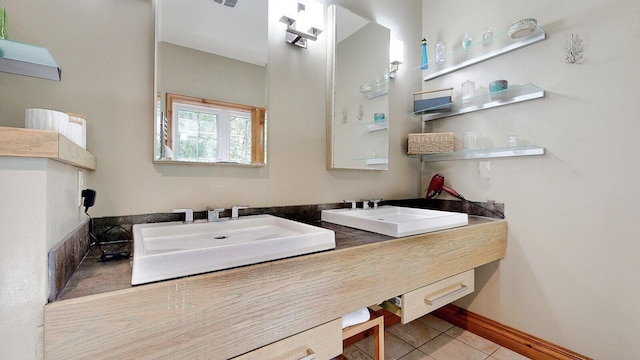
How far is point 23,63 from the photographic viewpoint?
34.6 inches

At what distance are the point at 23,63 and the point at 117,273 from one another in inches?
29.9

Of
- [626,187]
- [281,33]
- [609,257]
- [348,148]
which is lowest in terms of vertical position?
[609,257]

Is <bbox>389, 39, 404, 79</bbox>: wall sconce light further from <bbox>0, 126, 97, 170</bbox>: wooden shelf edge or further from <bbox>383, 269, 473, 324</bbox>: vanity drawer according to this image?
<bbox>0, 126, 97, 170</bbox>: wooden shelf edge

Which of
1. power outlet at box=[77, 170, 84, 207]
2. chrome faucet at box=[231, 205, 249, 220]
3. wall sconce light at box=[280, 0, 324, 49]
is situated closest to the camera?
→ power outlet at box=[77, 170, 84, 207]

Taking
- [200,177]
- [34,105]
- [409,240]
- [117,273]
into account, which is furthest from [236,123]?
[409,240]

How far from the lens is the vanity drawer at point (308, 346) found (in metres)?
0.83

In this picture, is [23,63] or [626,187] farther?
[626,187]

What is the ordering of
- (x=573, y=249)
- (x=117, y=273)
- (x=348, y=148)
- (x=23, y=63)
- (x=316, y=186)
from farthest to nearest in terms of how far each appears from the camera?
(x=348, y=148), (x=316, y=186), (x=573, y=249), (x=23, y=63), (x=117, y=273)

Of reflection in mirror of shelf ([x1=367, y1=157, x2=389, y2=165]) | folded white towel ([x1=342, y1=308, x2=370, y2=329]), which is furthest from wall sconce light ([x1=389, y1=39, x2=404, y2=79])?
folded white towel ([x1=342, y1=308, x2=370, y2=329])

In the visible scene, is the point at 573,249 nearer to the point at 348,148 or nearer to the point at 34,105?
the point at 348,148

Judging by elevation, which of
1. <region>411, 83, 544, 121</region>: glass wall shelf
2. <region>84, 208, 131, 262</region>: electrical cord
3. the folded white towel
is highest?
<region>411, 83, 544, 121</region>: glass wall shelf

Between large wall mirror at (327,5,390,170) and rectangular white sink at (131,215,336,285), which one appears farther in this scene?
large wall mirror at (327,5,390,170)

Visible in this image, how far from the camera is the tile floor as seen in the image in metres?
1.69

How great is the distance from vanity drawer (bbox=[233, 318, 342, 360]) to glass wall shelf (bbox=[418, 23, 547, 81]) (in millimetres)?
1923
